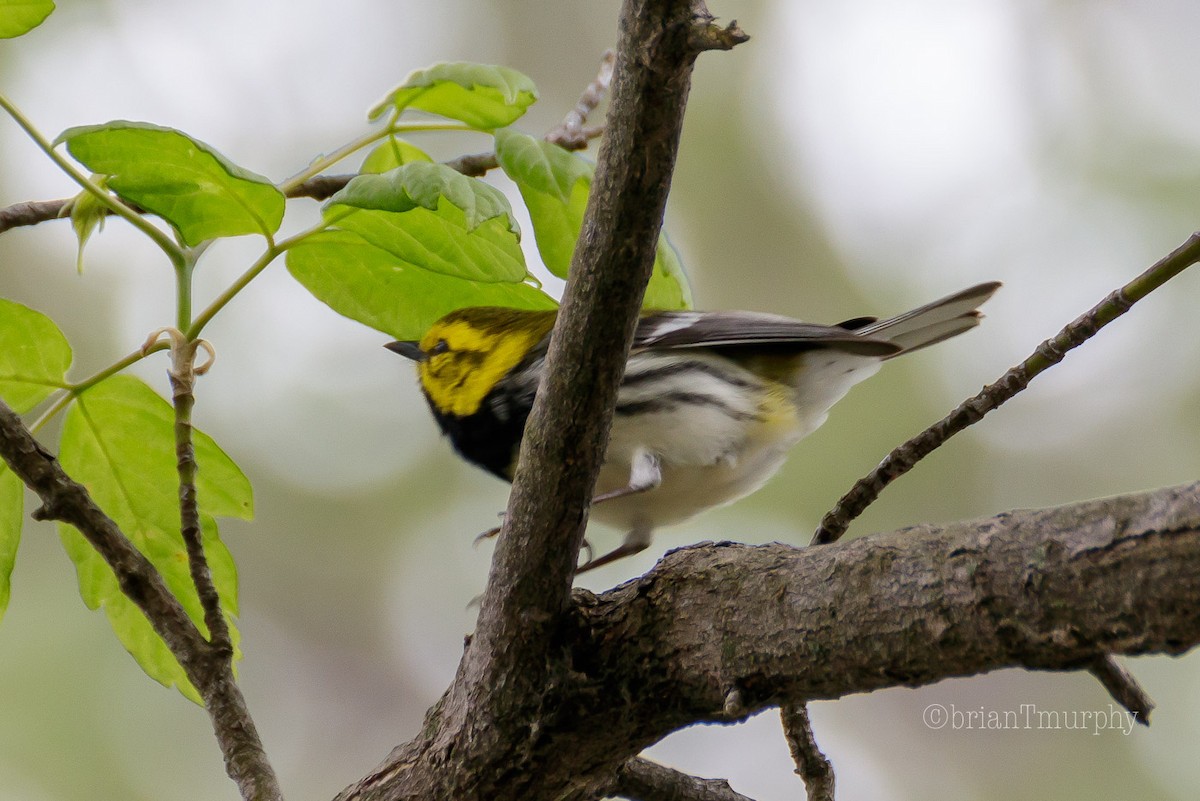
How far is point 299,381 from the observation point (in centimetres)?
405

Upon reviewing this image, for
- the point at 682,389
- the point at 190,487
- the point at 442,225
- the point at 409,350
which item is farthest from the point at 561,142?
the point at 409,350

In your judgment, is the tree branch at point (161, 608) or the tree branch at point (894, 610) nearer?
the tree branch at point (894, 610)

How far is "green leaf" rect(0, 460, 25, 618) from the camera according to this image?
106 cm

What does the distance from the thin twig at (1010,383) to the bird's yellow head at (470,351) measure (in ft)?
2.52

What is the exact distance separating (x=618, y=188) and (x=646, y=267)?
0.07 meters

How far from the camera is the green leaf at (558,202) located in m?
0.95

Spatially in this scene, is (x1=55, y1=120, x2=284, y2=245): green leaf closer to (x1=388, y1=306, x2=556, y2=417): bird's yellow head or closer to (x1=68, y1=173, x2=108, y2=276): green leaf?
(x1=68, y1=173, x2=108, y2=276): green leaf

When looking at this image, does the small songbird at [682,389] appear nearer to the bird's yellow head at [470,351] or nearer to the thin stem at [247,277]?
the bird's yellow head at [470,351]

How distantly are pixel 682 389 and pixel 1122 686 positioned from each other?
98 cm

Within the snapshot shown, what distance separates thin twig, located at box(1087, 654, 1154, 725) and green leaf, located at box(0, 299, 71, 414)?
3.05 ft

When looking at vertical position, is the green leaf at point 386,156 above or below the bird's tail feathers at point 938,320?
above

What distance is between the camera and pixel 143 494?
1.12 meters

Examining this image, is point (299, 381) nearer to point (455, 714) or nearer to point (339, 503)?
point (339, 503)

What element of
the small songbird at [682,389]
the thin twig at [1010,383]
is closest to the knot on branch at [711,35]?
the thin twig at [1010,383]
